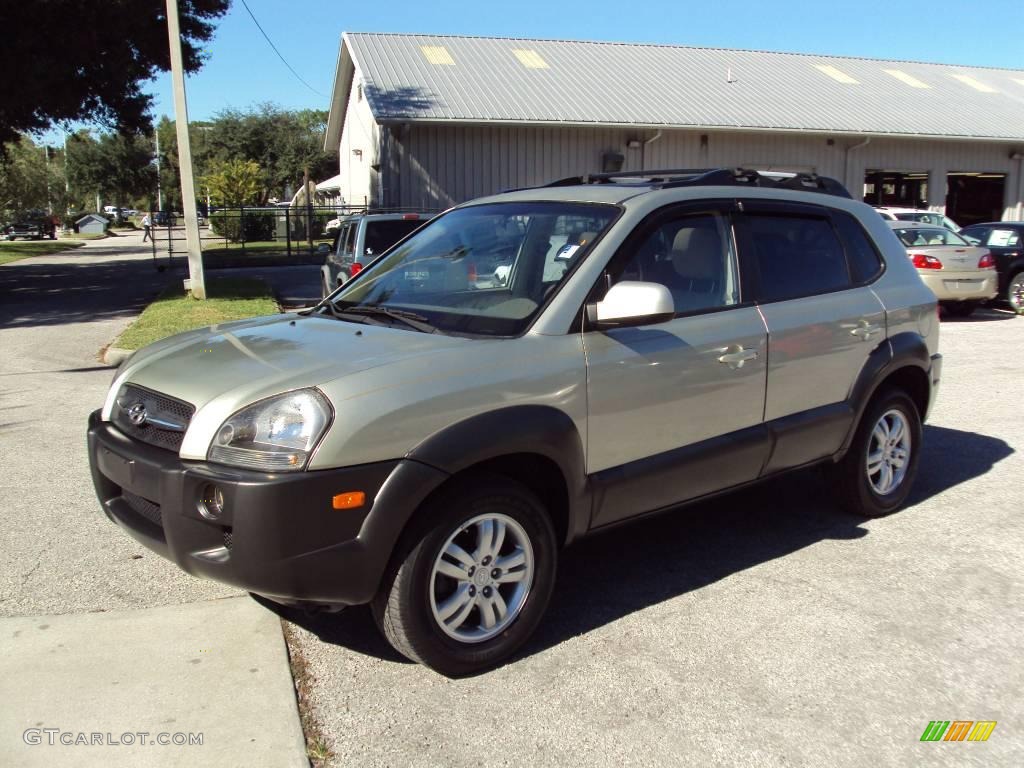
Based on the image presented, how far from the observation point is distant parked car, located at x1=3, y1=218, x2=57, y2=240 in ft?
172

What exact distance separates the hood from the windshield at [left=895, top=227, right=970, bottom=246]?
13046 mm

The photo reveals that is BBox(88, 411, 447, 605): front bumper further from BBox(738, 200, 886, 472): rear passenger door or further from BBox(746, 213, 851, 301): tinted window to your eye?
BBox(746, 213, 851, 301): tinted window

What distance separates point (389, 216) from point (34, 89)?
938 cm

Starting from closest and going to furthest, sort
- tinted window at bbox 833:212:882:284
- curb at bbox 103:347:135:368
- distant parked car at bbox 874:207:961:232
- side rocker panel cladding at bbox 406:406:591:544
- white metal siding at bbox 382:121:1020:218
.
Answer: side rocker panel cladding at bbox 406:406:591:544
tinted window at bbox 833:212:882:284
curb at bbox 103:347:135:368
distant parked car at bbox 874:207:961:232
white metal siding at bbox 382:121:1020:218

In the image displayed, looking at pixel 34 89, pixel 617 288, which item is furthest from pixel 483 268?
pixel 34 89

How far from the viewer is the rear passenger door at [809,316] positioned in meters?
4.50

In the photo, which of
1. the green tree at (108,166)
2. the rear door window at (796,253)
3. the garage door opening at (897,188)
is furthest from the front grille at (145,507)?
the green tree at (108,166)

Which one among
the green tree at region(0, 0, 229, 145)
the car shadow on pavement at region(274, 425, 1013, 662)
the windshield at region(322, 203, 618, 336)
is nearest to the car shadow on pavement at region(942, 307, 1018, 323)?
the car shadow on pavement at region(274, 425, 1013, 662)

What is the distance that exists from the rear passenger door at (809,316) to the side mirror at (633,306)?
3.33 ft

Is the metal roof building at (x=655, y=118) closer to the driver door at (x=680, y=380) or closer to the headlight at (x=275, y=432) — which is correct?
the driver door at (x=680, y=380)

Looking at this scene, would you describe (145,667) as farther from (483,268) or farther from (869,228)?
(869,228)

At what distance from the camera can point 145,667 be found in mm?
3533

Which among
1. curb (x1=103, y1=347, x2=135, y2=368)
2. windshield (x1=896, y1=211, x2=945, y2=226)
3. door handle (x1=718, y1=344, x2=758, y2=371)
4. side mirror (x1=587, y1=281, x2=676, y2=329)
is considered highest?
windshield (x1=896, y1=211, x2=945, y2=226)

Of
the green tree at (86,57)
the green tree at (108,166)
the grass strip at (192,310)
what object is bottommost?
the grass strip at (192,310)
